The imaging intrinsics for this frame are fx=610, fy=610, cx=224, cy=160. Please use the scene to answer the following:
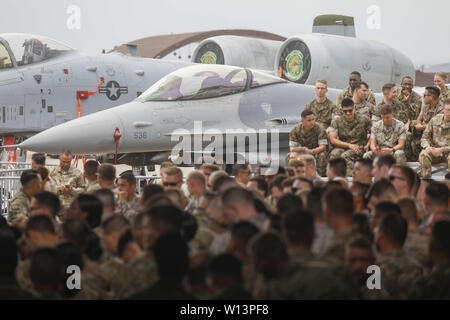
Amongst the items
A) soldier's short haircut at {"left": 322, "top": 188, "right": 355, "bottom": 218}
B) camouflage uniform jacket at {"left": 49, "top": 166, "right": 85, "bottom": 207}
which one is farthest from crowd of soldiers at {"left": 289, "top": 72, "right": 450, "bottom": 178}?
soldier's short haircut at {"left": 322, "top": 188, "right": 355, "bottom": 218}

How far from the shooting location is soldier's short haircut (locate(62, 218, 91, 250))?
3.76 m

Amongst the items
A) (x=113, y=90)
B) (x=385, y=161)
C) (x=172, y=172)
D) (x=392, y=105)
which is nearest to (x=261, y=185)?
(x=172, y=172)

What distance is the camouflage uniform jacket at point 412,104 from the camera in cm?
1052

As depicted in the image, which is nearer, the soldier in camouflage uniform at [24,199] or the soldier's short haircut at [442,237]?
the soldier's short haircut at [442,237]

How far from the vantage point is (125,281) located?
3.36 metres

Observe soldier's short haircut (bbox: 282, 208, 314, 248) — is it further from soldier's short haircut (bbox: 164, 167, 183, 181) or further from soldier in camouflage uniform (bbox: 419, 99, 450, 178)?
soldier in camouflage uniform (bbox: 419, 99, 450, 178)

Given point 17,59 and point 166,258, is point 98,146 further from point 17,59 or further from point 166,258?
point 166,258

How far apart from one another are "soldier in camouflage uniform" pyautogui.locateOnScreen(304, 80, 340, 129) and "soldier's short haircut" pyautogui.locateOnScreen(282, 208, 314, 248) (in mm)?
6959

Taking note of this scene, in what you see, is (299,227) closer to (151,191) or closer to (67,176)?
(151,191)

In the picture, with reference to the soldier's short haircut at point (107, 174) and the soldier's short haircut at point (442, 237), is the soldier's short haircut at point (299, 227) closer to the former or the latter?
the soldier's short haircut at point (442, 237)

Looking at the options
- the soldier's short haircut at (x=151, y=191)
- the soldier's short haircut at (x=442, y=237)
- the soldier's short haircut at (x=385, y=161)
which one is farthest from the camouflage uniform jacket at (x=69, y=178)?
the soldier's short haircut at (x=442, y=237)

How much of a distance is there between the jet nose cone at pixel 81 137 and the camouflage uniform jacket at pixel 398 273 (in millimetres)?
7178

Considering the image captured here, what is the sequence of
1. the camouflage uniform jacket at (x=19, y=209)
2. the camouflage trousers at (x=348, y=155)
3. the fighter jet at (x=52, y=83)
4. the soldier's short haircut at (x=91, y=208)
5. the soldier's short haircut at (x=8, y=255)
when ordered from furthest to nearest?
the fighter jet at (x=52, y=83)
the camouflage trousers at (x=348, y=155)
the camouflage uniform jacket at (x=19, y=209)
the soldier's short haircut at (x=91, y=208)
the soldier's short haircut at (x=8, y=255)
